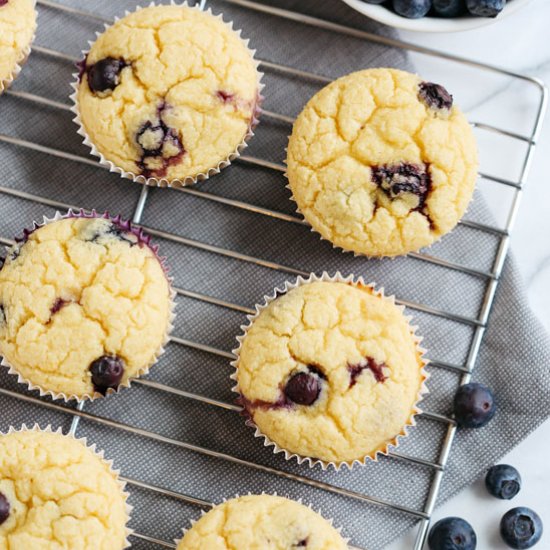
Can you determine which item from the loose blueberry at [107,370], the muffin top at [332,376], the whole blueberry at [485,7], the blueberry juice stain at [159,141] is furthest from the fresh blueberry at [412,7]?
the loose blueberry at [107,370]

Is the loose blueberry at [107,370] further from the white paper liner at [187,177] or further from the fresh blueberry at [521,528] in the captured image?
the fresh blueberry at [521,528]

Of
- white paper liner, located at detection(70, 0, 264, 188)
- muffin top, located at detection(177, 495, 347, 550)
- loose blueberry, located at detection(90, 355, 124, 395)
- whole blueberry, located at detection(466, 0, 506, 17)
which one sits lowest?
muffin top, located at detection(177, 495, 347, 550)

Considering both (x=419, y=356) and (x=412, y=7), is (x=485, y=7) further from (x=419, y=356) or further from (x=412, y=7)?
(x=419, y=356)

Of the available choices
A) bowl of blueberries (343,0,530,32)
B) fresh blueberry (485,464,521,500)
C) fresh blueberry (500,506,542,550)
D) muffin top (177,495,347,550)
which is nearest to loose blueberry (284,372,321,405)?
muffin top (177,495,347,550)

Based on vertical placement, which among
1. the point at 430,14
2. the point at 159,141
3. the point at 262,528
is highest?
the point at 430,14

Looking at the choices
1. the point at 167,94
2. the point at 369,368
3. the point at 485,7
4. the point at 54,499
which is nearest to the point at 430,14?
the point at 485,7

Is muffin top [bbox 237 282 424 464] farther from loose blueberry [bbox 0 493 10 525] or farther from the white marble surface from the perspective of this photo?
loose blueberry [bbox 0 493 10 525]
